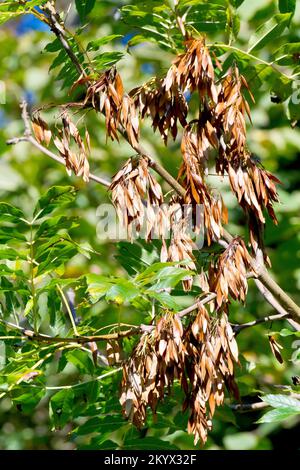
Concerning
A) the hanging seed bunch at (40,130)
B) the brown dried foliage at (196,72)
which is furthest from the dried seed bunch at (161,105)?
the hanging seed bunch at (40,130)

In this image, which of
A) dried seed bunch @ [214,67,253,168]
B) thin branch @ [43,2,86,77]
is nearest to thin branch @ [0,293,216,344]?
dried seed bunch @ [214,67,253,168]

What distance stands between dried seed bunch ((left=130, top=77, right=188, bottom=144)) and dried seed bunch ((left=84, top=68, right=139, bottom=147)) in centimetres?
3

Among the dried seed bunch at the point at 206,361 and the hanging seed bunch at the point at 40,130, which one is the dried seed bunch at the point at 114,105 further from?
the dried seed bunch at the point at 206,361

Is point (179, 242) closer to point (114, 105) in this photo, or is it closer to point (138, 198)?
point (138, 198)

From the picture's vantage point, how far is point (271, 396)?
1.09 metres

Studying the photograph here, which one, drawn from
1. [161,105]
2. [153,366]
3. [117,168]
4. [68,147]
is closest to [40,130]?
[68,147]

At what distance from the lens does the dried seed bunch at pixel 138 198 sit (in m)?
1.11

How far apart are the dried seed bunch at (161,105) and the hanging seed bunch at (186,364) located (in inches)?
11.5

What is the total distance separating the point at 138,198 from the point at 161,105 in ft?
0.51

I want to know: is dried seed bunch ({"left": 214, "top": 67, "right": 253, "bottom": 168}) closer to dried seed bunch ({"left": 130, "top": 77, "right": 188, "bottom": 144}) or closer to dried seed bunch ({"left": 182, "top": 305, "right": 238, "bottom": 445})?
dried seed bunch ({"left": 130, "top": 77, "right": 188, "bottom": 144})

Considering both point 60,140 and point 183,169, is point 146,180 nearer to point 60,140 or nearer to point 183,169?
point 183,169

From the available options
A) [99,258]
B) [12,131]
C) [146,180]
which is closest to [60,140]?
[146,180]

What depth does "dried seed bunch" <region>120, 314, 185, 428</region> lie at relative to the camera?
3.49 ft

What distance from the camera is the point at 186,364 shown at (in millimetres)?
1135
